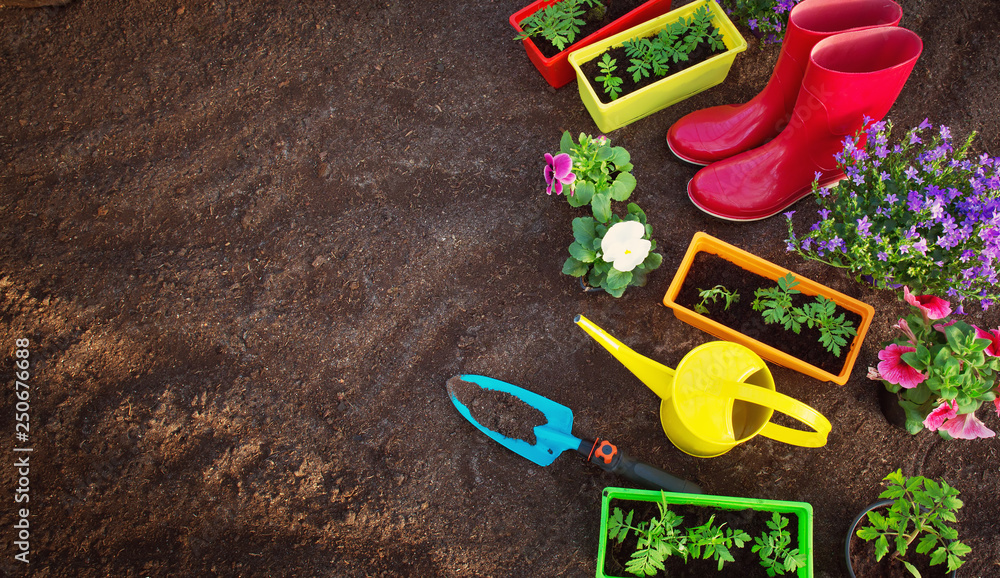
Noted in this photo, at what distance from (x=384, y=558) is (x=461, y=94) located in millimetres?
1669

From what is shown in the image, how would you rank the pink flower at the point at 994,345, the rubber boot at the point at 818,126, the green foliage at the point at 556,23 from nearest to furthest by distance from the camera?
the pink flower at the point at 994,345 < the rubber boot at the point at 818,126 < the green foliage at the point at 556,23

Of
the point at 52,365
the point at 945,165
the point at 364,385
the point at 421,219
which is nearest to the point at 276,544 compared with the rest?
the point at 364,385

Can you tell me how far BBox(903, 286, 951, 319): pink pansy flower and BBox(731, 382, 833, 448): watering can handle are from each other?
1.35 feet

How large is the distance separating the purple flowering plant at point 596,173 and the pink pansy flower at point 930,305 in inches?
31.5

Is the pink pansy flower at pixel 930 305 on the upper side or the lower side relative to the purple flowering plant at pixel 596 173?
lower

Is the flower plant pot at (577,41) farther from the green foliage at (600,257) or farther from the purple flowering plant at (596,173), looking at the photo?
the green foliage at (600,257)

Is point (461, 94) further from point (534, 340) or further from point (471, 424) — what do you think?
point (471, 424)

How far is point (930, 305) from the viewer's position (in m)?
1.46

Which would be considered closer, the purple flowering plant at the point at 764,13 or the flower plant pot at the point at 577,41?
the purple flowering plant at the point at 764,13

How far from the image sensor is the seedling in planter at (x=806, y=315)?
161 centimetres

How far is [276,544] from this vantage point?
1836mm

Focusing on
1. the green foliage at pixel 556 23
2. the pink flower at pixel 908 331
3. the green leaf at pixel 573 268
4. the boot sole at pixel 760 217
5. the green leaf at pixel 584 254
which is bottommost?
the pink flower at pixel 908 331

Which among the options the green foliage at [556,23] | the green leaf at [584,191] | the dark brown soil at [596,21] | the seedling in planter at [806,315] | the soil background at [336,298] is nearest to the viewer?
the seedling in planter at [806,315]

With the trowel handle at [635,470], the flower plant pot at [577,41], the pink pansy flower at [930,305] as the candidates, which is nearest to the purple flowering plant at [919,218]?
the pink pansy flower at [930,305]
